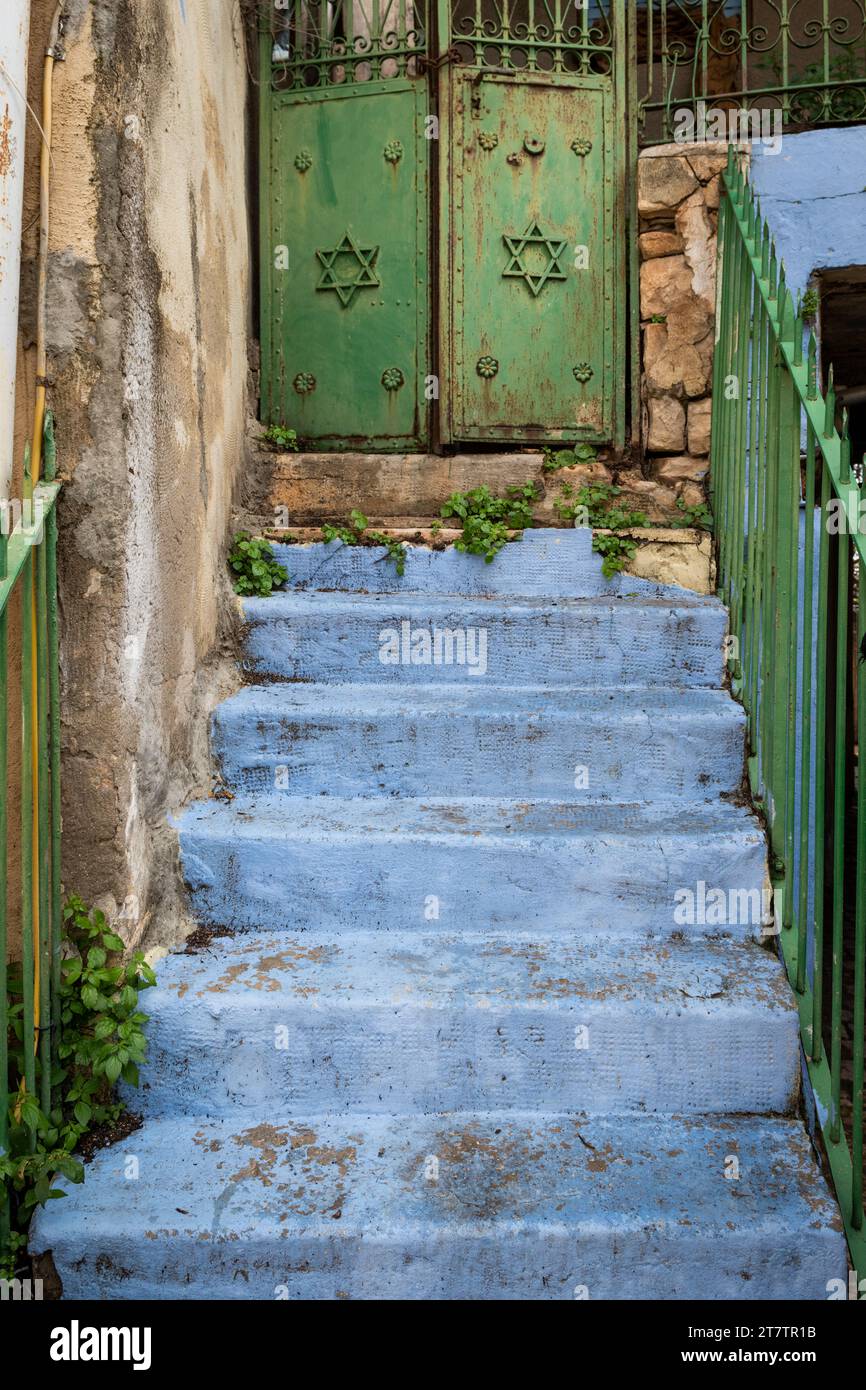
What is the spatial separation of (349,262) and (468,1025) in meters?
3.22

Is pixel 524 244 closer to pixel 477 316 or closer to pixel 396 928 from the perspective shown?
pixel 477 316

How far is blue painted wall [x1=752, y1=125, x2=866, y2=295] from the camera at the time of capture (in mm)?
3844

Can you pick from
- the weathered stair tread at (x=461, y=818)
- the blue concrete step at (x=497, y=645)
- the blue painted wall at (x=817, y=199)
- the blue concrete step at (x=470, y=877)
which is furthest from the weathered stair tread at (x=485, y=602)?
the blue painted wall at (x=817, y=199)

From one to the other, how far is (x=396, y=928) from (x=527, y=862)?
35cm

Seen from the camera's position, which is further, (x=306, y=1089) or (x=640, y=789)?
(x=640, y=789)

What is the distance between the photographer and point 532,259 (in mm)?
4156

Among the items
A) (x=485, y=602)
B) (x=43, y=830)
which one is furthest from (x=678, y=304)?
(x=43, y=830)

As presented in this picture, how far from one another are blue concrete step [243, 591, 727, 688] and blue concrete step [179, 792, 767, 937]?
707mm

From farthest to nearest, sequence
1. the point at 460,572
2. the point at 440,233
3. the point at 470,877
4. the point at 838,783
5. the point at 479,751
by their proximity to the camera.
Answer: the point at 440,233
the point at 460,572
the point at 479,751
the point at 470,877
the point at 838,783

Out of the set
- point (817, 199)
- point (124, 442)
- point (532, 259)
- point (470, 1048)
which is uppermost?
point (817, 199)

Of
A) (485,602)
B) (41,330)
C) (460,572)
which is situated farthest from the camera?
(460,572)

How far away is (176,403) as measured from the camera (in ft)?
8.68

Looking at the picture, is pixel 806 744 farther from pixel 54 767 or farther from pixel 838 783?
pixel 54 767

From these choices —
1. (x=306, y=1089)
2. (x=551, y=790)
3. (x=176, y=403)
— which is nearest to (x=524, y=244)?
(x=176, y=403)
